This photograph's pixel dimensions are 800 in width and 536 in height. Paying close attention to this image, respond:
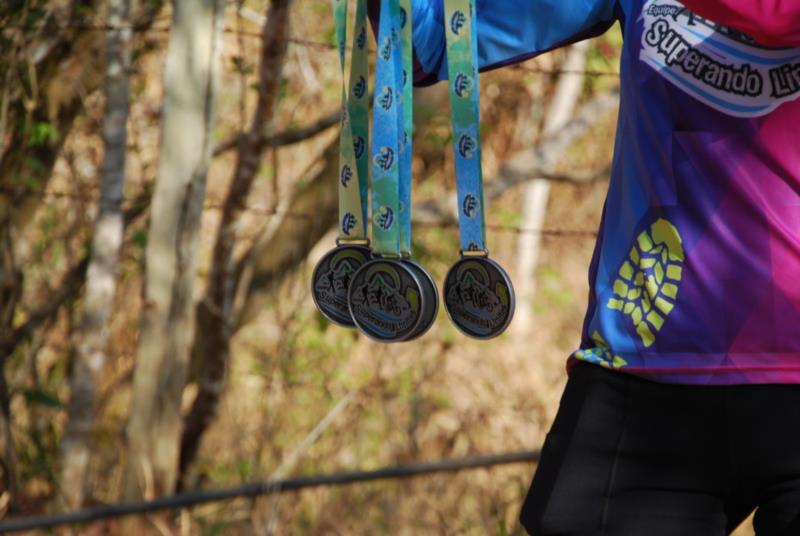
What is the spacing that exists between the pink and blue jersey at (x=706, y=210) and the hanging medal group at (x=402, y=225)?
0.73 feet

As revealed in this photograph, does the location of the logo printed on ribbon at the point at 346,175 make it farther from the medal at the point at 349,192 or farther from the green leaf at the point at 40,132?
the green leaf at the point at 40,132

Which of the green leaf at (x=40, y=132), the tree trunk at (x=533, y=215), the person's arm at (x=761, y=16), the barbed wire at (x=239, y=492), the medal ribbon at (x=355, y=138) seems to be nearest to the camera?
the person's arm at (x=761, y=16)

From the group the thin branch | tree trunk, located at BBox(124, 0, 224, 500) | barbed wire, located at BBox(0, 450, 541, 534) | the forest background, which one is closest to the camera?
barbed wire, located at BBox(0, 450, 541, 534)

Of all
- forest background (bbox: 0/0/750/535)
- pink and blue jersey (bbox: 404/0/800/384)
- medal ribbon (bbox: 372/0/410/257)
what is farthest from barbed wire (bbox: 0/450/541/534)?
pink and blue jersey (bbox: 404/0/800/384)

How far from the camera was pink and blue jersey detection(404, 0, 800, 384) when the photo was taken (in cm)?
163

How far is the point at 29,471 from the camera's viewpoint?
430 centimetres

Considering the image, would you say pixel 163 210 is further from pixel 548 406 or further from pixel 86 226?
pixel 548 406

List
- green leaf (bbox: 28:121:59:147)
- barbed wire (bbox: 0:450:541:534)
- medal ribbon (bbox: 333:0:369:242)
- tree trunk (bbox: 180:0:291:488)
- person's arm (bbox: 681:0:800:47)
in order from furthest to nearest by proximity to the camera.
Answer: tree trunk (bbox: 180:0:291:488), green leaf (bbox: 28:121:59:147), barbed wire (bbox: 0:450:541:534), medal ribbon (bbox: 333:0:369:242), person's arm (bbox: 681:0:800:47)

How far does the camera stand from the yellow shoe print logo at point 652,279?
1674 millimetres

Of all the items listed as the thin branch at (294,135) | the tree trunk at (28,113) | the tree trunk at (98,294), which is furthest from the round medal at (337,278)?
the thin branch at (294,135)

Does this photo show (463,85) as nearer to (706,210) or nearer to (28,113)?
(706,210)

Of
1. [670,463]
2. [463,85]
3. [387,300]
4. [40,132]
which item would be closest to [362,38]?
[463,85]

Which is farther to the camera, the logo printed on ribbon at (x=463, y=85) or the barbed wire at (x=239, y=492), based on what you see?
the barbed wire at (x=239, y=492)

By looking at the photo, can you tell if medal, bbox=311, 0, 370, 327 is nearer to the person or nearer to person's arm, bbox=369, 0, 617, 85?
person's arm, bbox=369, 0, 617, 85
